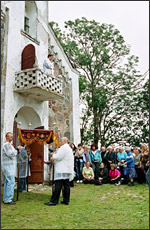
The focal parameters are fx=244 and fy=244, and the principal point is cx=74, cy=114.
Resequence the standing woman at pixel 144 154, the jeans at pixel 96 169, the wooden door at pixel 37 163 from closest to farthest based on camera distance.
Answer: the standing woman at pixel 144 154 < the wooden door at pixel 37 163 < the jeans at pixel 96 169

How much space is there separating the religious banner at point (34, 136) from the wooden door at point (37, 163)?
2603 millimetres

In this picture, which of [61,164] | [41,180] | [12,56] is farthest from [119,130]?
[61,164]

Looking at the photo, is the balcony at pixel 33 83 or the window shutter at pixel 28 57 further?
the window shutter at pixel 28 57

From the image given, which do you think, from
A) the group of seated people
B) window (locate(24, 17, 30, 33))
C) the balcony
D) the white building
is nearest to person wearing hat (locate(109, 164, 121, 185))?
the group of seated people

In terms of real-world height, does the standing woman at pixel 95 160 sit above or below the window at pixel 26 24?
below

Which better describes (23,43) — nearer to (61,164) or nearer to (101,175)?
(61,164)

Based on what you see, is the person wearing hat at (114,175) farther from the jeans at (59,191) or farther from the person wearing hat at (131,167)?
the jeans at (59,191)

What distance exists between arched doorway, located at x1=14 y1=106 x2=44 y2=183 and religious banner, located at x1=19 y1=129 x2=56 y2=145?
7.39ft

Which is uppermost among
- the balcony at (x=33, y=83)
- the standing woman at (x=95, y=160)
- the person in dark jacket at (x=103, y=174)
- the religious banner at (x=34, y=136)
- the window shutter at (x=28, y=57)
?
the window shutter at (x=28, y=57)

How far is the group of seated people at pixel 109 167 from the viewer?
10.3 m

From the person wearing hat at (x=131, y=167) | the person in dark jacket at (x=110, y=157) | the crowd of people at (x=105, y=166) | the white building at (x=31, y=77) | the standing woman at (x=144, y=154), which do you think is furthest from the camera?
the person in dark jacket at (x=110, y=157)

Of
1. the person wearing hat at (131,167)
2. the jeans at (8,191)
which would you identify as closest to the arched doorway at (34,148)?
the jeans at (8,191)

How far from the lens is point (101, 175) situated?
37.9 feet

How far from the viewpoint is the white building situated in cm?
969
